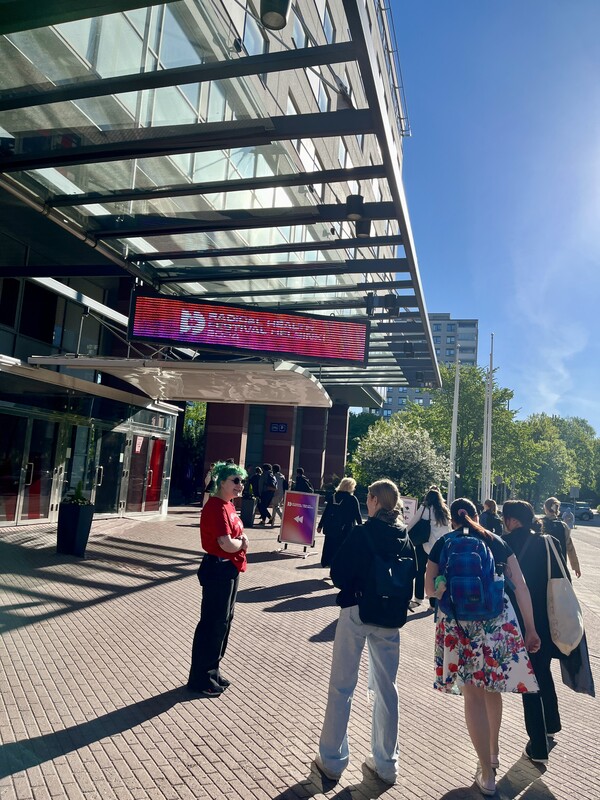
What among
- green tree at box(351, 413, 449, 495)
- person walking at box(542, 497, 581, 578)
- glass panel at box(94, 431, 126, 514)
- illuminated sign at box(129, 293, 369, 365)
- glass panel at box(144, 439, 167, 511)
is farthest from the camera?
green tree at box(351, 413, 449, 495)

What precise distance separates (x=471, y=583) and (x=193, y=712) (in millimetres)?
2315

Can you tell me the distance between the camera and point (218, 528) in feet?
16.5

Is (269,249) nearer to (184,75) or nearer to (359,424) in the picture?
(184,75)

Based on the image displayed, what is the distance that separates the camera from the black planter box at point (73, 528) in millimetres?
10250

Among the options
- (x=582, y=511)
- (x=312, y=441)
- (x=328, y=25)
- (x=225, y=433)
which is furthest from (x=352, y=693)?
(x=582, y=511)

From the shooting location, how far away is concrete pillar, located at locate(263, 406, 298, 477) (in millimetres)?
30391

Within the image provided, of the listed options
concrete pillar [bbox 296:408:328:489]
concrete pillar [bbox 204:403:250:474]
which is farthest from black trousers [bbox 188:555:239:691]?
concrete pillar [bbox 296:408:328:489]

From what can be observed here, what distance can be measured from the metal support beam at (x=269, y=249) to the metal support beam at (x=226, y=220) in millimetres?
556

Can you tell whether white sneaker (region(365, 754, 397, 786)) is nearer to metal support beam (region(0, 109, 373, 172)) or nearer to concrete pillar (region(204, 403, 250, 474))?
metal support beam (region(0, 109, 373, 172))

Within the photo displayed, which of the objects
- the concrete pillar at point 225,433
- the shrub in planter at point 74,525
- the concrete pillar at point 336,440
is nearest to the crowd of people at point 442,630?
the shrub in planter at point 74,525

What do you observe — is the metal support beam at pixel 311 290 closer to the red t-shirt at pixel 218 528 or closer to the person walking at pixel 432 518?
the person walking at pixel 432 518

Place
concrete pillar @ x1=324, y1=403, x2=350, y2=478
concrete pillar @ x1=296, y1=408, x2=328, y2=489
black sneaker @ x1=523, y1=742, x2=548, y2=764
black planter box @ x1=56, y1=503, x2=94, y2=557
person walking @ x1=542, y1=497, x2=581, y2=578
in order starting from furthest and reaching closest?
1. concrete pillar @ x1=324, y1=403, x2=350, y2=478
2. concrete pillar @ x1=296, y1=408, x2=328, y2=489
3. black planter box @ x1=56, y1=503, x2=94, y2=557
4. person walking @ x1=542, y1=497, x2=581, y2=578
5. black sneaker @ x1=523, y1=742, x2=548, y2=764

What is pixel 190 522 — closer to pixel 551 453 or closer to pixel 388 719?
pixel 388 719

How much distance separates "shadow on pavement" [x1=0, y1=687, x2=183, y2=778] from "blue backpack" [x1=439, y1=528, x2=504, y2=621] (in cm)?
230
